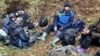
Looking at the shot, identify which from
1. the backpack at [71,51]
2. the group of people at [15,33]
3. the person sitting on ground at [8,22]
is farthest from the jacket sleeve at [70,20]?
the person sitting on ground at [8,22]

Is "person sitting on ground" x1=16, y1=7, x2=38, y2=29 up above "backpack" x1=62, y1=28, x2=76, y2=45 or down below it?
above

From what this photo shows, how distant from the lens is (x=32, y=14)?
12.6 meters

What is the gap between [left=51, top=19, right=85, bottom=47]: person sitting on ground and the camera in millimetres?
10281

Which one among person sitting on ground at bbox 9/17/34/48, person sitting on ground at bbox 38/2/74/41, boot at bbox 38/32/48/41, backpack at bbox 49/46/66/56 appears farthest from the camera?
person sitting on ground at bbox 38/2/74/41

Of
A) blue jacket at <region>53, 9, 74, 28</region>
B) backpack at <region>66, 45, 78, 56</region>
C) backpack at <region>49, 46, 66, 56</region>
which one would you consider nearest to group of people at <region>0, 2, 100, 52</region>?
blue jacket at <region>53, 9, 74, 28</region>

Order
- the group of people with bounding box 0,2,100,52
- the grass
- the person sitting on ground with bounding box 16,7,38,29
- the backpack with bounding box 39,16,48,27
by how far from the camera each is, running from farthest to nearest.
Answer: the grass → the backpack with bounding box 39,16,48,27 → the person sitting on ground with bounding box 16,7,38,29 → the group of people with bounding box 0,2,100,52

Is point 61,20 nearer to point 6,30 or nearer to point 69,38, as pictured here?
point 69,38

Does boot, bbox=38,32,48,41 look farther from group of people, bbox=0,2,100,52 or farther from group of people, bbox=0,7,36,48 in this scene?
group of people, bbox=0,7,36,48

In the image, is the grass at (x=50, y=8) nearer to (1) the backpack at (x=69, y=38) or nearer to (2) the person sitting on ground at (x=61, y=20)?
(2) the person sitting on ground at (x=61, y=20)

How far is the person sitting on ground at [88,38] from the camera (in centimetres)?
988

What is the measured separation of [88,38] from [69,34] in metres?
0.68

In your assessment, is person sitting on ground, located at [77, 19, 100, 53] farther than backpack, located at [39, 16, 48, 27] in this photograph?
No

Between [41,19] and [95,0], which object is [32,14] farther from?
[95,0]

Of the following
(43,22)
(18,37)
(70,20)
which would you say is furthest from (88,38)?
(43,22)
